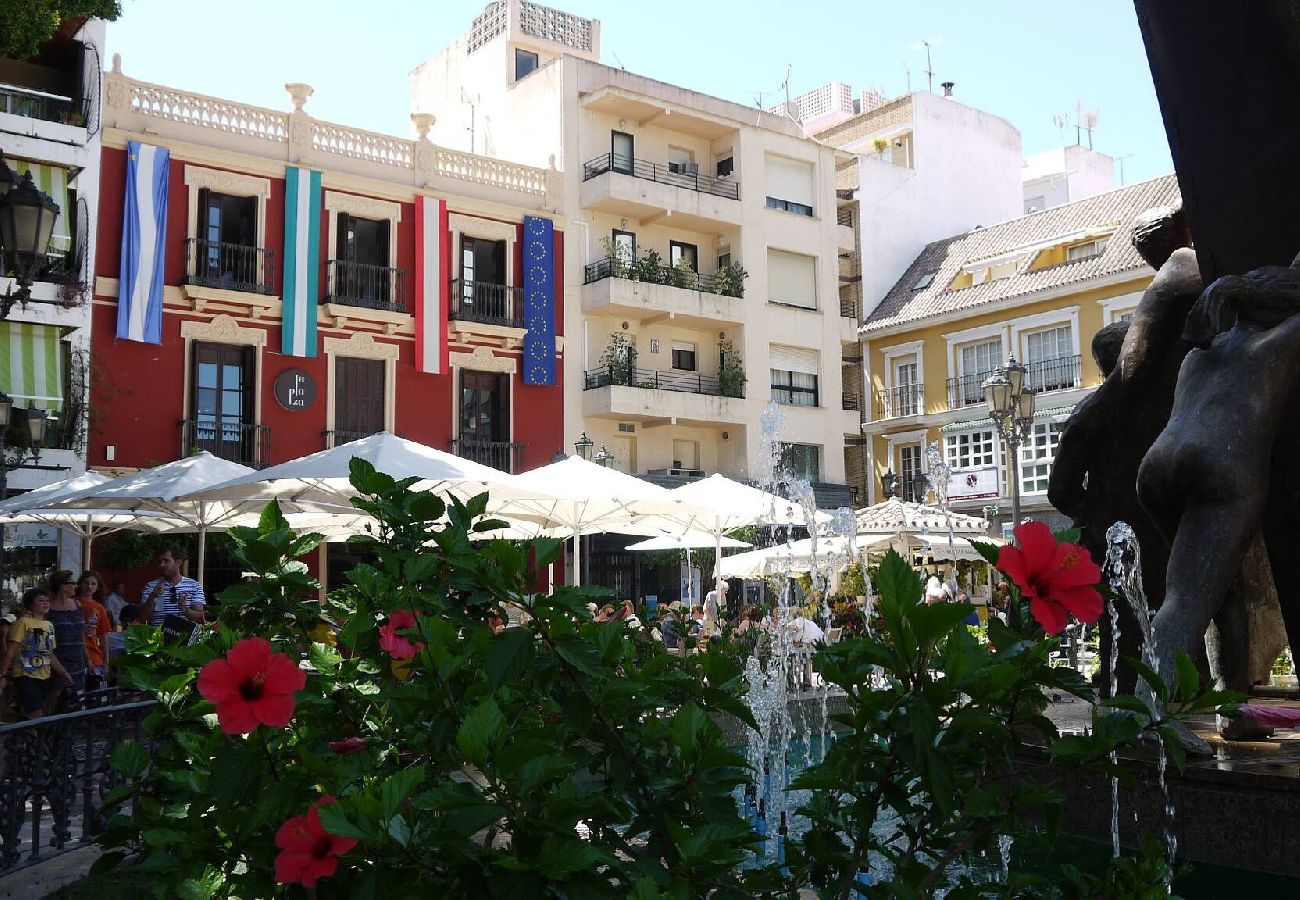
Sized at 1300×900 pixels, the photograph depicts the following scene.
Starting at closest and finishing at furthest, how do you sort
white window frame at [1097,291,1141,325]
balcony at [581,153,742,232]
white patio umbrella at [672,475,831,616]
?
1. white patio umbrella at [672,475,831,616]
2. balcony at [581,153,742,232]
3. white window frame at [1097,291,1141,325]

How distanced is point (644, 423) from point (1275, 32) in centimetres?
2565

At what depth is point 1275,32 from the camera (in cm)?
427

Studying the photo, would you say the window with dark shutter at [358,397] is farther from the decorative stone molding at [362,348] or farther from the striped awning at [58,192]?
the striped awning at [58,192]

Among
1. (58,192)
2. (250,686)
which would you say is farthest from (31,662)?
(58,192)

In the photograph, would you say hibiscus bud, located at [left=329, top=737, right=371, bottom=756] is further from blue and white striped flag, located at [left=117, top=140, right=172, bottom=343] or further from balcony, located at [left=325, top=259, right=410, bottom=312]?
balcony, located at [left=325, top=259, right=410, bottom=312]

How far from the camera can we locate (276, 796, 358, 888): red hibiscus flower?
1854 millimetres

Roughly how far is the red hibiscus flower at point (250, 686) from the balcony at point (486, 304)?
24.7 m

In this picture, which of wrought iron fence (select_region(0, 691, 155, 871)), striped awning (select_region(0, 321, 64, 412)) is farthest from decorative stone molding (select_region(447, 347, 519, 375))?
wrought iron fence (select_region(0, 691, 155, 871))

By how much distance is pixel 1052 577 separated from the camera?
2117 mm

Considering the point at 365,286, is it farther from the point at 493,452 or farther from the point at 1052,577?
the point at 1052,577

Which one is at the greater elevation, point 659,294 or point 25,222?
point 659,294

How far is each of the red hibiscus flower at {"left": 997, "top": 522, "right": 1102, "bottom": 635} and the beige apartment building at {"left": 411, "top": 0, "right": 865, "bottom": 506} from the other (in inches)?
998

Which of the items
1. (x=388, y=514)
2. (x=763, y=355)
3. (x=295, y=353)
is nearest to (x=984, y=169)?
(x=763, y=355)

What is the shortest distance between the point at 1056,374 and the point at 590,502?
886 inches
